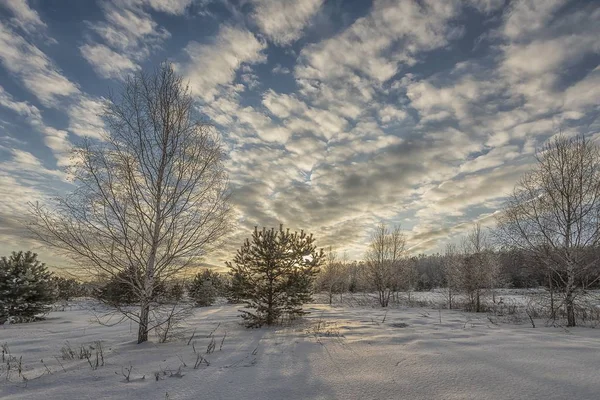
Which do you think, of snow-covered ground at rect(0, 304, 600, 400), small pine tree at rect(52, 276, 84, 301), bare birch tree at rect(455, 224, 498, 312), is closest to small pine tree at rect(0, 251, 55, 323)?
snow-covered ground at rect(0, 304, 600, 400)

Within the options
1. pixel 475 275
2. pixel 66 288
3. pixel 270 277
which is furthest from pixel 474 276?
pixel 66 288

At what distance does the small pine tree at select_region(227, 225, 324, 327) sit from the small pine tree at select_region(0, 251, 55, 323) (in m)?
10.2

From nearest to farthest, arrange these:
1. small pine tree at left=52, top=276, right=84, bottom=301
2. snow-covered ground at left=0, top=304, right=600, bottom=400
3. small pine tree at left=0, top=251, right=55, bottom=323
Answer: snow-covered ground at left=0, top=304, right=600, bottom=400 → small pine tree at left=0, top=251, right=55, bottom=323 → small pine tree at left=52, top=276, right=84, bottom=301

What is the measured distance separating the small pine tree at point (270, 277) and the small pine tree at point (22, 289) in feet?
33.5

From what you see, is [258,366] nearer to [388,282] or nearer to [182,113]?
[182,113]

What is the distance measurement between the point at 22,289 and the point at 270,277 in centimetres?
1223

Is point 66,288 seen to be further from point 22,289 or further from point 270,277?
point 270,277

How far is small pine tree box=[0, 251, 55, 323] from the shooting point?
13984 millimetres

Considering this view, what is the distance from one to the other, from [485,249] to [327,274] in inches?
557

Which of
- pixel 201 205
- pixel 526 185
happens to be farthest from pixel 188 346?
pixel 526 185

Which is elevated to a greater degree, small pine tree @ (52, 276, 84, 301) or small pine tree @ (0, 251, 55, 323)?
small pine tree @ (0, 251, 55, 323)

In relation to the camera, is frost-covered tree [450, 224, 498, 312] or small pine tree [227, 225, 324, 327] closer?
small pine tree [227, 225, 324, 327]

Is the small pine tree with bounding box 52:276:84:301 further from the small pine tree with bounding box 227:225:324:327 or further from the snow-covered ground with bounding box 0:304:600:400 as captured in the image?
the snow-covered ground with bounding box 0:304:600:400

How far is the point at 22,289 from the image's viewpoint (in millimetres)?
14195
